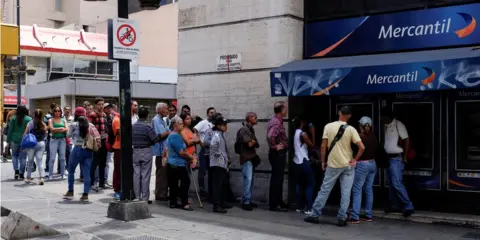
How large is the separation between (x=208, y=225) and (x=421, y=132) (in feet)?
13.6

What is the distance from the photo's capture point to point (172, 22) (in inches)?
1780

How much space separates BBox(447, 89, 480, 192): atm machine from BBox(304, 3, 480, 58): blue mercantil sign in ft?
3.29

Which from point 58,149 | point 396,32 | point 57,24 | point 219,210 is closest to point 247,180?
point 219,210

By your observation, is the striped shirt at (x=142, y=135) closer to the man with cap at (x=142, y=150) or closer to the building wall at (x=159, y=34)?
the man with cap at (x=142, y=150)

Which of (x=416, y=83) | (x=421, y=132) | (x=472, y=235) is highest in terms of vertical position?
(x=416, y=83)

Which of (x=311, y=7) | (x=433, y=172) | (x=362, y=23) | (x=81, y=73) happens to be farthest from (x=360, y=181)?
(x=81, y=73)

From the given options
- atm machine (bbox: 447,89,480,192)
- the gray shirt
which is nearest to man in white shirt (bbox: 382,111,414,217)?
atm machine (bbox: 447,89,480,192)

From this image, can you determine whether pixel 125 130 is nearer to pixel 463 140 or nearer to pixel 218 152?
pixel 218 152

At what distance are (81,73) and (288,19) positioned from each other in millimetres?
33921

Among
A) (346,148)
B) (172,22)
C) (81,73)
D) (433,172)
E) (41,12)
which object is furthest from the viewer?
(41,12)

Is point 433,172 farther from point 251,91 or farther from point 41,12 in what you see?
point 41,12

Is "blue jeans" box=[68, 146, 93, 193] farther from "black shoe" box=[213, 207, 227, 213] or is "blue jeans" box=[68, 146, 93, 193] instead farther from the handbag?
the handbag

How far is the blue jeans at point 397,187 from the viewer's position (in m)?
8.44

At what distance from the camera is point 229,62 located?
34.4 feet
